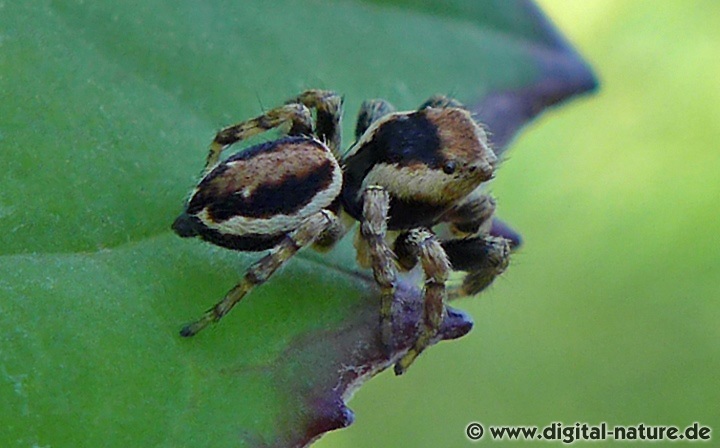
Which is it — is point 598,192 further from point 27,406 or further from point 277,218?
point 27,406

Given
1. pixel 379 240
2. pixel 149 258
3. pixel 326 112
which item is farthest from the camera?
pixel 326 112

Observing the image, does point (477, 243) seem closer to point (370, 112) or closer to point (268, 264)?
point (370, 112)

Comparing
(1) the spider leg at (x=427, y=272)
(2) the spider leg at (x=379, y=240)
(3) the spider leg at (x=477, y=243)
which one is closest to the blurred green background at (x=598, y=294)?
(3) the spider leg at (x=477, y=243)

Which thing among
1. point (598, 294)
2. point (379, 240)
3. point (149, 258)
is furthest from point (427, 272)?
point (598, 294)

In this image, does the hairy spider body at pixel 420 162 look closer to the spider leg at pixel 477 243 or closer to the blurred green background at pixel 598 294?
the spider leg at pixel 477 243

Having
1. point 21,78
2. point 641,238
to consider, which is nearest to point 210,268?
point 21,78

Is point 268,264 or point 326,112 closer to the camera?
point 268,264
